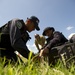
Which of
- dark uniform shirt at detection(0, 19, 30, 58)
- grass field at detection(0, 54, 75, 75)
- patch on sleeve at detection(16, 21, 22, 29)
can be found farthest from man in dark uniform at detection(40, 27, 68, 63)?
grass field at detection(0, 54, 75, 75)

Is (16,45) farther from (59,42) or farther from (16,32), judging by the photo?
(59,42)

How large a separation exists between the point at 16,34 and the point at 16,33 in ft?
0.06

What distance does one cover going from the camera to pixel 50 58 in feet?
12.8

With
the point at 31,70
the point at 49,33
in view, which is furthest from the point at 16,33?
the point at 31,70

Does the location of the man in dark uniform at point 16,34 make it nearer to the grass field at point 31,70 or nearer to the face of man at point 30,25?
the face of man at point 30,25

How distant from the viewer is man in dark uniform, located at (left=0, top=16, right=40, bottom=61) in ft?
11.7

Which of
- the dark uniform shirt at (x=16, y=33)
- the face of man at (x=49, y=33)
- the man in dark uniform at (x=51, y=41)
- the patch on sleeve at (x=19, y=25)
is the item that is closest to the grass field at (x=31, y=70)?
the dark uniform shirt at (x=16, y=33)

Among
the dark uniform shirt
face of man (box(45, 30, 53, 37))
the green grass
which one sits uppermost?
face of man (box(45, 30, 53, 37))

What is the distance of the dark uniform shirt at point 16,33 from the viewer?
354cm

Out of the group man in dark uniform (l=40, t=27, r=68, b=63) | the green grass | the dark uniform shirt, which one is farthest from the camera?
man in dark uniform (l=40, t=27, r=68, b=63)

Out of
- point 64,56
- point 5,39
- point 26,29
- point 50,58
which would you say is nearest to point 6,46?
point 5,39

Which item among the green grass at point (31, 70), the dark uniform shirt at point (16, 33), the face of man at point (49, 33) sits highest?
the face of man at point (49, 33)

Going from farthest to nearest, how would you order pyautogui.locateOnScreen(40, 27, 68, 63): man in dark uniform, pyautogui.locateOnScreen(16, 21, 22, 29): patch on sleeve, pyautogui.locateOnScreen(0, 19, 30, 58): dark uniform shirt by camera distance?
1. pyautogui.locateOnScreen(40, 27, 68, 63): man in dark uniform
2. pyautogui.locateOnScreen(16, 21, 22, 29): patch on sleeve
3. pyautogui.locateOnScreen(0, 19, 30, 58): dark uniform shirt

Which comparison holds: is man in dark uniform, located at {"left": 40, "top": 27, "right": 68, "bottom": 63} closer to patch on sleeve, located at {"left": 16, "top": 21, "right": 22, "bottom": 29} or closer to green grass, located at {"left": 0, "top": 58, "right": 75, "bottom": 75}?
patch on sleeve, located at {"left": 16, "top": 21, "right": 22, "bottom": 29}
